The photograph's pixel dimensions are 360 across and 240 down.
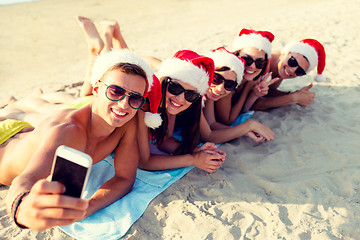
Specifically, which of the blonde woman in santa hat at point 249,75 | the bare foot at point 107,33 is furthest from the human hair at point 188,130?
the bare foot at point 107,33

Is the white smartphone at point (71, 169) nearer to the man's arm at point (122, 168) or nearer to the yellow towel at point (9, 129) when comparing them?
the man's arm at point (122, 168)

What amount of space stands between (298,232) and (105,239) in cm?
180

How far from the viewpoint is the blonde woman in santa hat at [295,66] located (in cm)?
469

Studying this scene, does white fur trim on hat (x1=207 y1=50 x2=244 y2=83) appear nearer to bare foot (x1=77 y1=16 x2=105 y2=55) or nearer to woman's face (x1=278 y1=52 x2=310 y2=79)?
woman's face (x1=278 y1=52 x2=310 y2=79)

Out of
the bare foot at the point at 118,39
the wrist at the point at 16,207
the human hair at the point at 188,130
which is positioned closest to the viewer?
the wrist at the point at 16,207

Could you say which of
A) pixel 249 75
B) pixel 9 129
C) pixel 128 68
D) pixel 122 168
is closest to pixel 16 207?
pixel 128 68

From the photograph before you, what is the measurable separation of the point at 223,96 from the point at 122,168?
173 centimetres

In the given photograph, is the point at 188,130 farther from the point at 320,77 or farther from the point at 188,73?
the point at 320,77

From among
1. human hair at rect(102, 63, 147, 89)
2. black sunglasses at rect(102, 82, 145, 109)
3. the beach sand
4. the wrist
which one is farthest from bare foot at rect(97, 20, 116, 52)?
the wrist

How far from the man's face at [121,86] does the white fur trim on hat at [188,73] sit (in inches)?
27.3

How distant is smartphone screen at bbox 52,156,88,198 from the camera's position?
1485 millimetres

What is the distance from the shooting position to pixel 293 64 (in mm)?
4668

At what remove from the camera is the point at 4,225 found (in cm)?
294

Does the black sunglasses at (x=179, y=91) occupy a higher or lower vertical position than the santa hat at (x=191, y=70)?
lower
